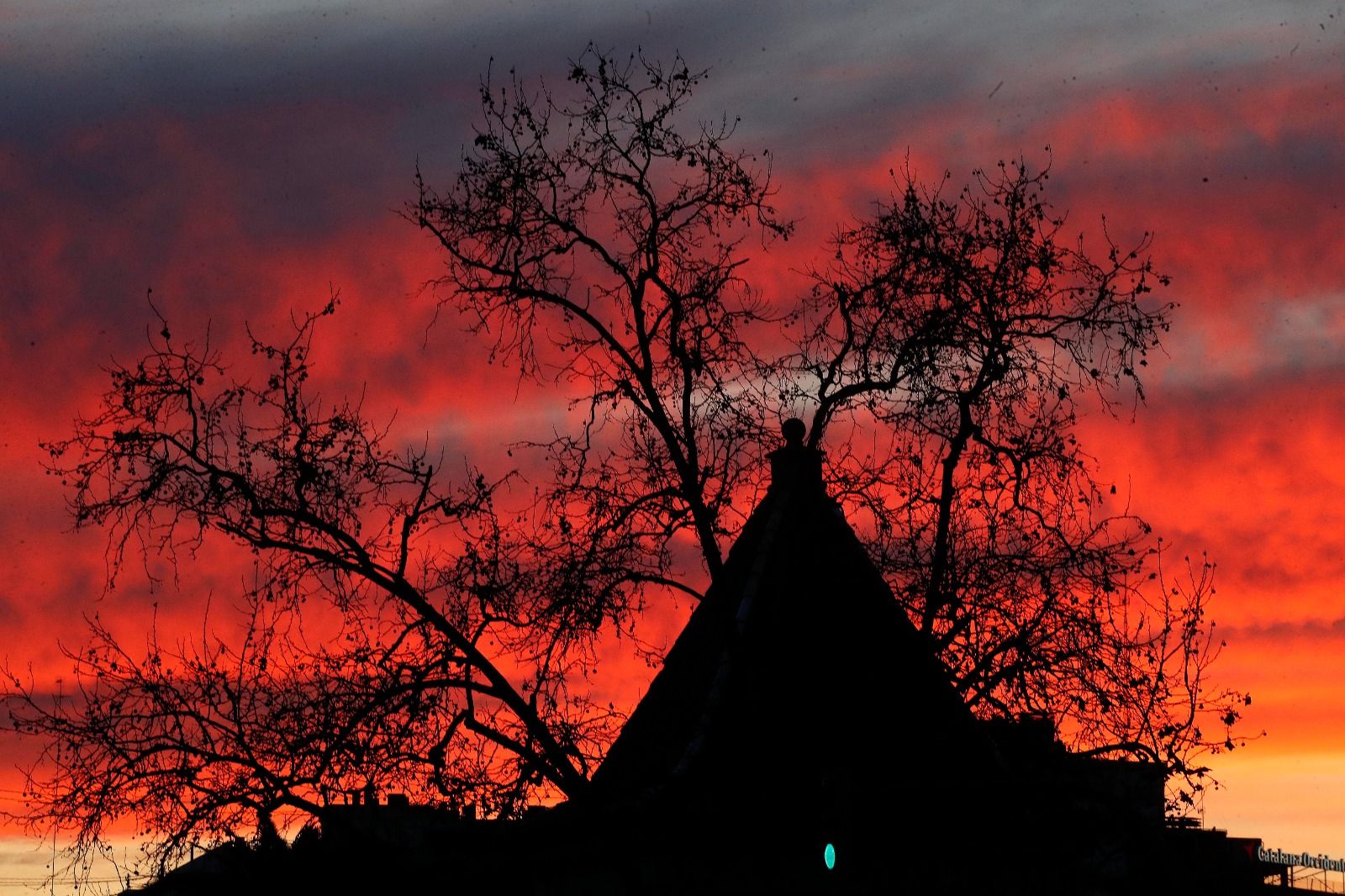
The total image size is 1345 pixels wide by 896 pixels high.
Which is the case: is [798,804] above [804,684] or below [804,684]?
below

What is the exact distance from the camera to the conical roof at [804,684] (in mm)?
14820

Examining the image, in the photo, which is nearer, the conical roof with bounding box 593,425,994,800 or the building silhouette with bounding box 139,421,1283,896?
the building silhouette with bounding box 139,421,1283,896

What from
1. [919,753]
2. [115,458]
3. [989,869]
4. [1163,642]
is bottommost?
[989,869]

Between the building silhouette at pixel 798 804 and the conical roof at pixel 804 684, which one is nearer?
the building silhouette at pixel 798 804

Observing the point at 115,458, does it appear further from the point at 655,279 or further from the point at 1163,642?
the point at 1163,642

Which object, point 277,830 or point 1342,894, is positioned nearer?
point 277,830

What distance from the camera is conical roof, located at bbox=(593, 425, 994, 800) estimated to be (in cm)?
1482

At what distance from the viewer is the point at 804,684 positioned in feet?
49.5

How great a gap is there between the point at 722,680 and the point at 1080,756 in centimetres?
545

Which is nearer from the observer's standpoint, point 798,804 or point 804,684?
point 798,804

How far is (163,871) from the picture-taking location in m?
17.1

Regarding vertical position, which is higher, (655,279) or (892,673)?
(655,279)

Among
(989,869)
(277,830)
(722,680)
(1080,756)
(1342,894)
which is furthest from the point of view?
(1342,894)

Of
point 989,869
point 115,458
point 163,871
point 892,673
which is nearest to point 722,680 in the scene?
point 892,673
